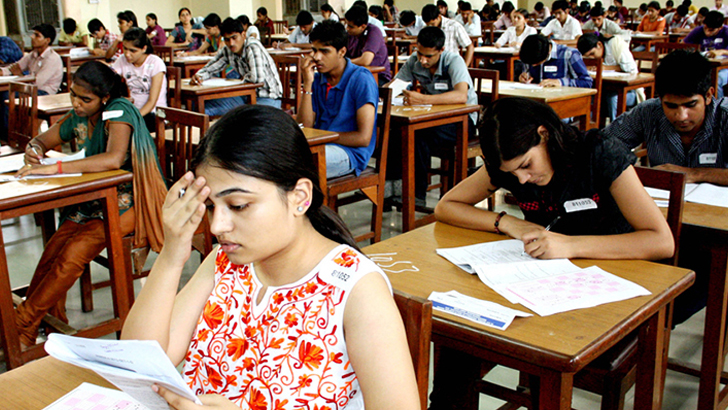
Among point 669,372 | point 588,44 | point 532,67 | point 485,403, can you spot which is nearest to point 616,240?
point 485,403

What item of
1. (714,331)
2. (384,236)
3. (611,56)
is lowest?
(384,236)

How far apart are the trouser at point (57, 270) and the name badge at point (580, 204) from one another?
1.53 meters

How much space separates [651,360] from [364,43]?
4945 millimetres

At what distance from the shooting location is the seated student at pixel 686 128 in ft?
6.21

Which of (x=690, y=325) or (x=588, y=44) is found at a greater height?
(x=588, y=44)

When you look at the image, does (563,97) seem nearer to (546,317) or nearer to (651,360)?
(651,360)

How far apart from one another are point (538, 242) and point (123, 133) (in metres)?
1.56

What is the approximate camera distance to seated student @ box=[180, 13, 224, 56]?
7.54 meters

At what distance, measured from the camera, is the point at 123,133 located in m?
2.33

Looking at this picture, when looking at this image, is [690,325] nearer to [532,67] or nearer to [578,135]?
[578,135]

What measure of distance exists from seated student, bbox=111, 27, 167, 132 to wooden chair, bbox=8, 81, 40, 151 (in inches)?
37.3

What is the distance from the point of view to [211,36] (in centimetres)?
794

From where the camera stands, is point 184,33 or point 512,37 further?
point 184,33

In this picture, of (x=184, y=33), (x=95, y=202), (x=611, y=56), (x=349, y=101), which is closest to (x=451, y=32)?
(x=611, y=56)
